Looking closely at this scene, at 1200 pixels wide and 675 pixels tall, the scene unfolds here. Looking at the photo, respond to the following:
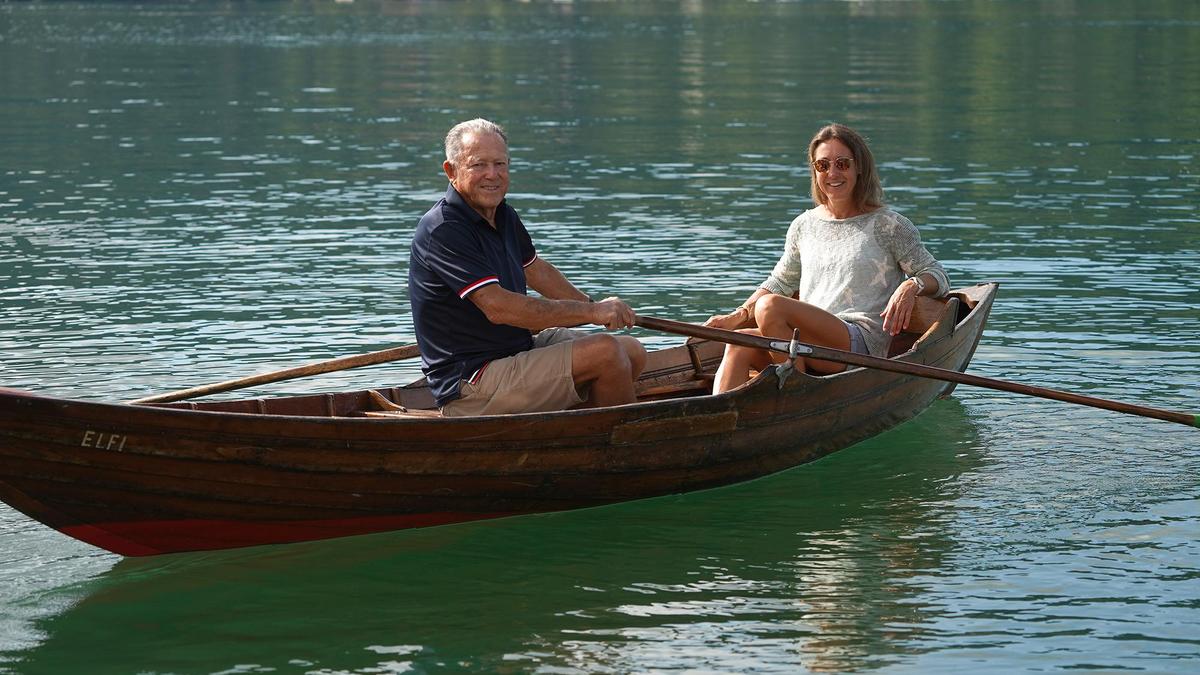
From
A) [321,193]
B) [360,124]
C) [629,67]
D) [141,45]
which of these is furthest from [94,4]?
[321,193]

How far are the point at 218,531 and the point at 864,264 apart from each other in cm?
374

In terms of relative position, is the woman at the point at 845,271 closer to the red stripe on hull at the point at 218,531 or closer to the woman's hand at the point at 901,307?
the woman's hand at the point at 901,307

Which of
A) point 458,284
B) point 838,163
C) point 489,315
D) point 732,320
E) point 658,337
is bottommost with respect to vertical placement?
point 658,337

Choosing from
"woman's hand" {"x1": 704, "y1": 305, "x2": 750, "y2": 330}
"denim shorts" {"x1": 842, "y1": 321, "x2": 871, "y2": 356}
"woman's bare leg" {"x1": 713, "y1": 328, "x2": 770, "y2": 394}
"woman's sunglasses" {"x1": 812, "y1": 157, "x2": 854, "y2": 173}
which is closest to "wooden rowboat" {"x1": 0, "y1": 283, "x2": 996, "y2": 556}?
"denim shorts" {"x1": 842, "y1": 321, "x2": 871, "y2": 356}

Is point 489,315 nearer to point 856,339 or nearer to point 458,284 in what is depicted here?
point 458,284

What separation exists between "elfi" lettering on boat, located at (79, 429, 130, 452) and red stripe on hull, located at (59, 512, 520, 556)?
18.4 inches

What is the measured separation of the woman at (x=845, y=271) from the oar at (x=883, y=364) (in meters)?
0.24

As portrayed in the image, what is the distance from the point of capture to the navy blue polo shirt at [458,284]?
7.34 meters

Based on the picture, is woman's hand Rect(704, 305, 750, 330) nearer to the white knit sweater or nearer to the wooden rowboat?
the white knit sweater

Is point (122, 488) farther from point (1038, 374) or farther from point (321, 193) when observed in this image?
point (321, 193)

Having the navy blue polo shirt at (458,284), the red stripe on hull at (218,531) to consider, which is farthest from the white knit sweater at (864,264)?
the red stripe on hull at (218,531)

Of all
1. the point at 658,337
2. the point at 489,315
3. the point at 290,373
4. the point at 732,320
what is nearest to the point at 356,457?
the point at 489,315

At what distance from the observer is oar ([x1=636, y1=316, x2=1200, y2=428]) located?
789cm

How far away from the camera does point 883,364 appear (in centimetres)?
823
